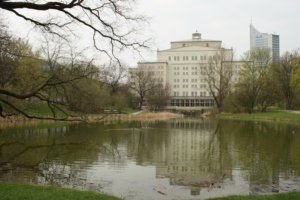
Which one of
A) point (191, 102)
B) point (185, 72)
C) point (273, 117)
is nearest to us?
point (273, 117)

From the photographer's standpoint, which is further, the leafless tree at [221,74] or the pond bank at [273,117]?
the leafless tree at [221,74]

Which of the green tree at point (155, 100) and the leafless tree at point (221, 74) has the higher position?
the leafless tree at point (221, 74)

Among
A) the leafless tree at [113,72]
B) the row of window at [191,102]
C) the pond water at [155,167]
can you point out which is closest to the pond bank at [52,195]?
the pond water at [155,167]

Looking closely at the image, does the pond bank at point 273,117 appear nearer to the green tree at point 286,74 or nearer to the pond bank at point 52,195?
the green tree at point 286,74

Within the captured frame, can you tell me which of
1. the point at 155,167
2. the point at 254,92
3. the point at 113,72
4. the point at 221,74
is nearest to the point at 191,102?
the point at 221,74

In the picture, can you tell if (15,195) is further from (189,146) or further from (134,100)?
(134,100)

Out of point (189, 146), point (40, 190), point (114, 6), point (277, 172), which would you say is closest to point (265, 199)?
point (277, 172)

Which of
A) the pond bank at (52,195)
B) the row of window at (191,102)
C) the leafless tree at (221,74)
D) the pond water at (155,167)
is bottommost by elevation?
the pond water at (155,167)

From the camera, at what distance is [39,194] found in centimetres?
785

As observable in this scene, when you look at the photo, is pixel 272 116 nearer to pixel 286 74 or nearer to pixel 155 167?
pixel 286 74

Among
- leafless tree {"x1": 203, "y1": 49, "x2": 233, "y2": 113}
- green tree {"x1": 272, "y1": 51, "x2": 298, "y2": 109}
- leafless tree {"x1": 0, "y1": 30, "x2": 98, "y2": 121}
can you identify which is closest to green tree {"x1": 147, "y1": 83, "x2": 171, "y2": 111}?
leafless tree {"x1": 203, "y1": 49, "x2": 233, "y2": 113}

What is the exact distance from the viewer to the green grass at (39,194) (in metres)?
7.54

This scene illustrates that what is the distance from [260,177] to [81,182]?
6.75m

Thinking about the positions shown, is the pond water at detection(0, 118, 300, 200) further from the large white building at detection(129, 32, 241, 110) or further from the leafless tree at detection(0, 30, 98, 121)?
the large white building at detection(129, 32, 241, 110)
